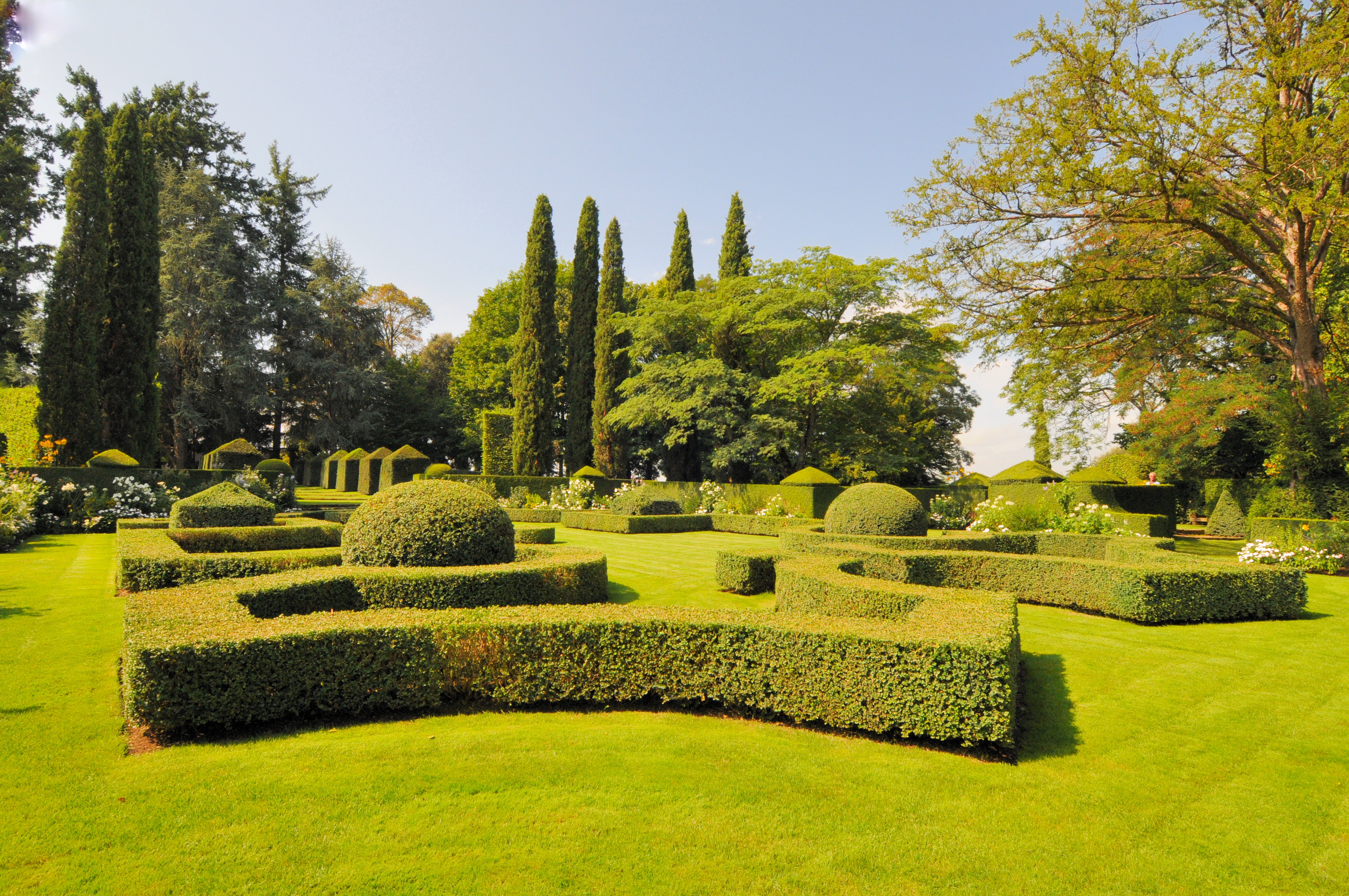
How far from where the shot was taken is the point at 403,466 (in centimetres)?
2539

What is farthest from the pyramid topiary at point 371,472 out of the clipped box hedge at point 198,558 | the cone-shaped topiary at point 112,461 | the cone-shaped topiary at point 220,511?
the clipped box hedge at point 198,558

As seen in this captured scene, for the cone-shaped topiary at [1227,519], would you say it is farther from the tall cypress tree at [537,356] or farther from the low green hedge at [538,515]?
the tall cypress tree at [537,356]

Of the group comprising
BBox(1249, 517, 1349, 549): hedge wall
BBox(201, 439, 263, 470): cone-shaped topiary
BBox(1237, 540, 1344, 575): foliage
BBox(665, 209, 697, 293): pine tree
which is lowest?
BBox(1237, 540, 1344, 575): foliage

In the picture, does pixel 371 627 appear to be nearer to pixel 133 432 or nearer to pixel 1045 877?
pixel 1045 877

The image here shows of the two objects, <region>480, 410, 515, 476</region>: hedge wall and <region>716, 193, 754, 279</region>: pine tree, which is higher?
<region>716, 193, 754, 279</region>: pine tree

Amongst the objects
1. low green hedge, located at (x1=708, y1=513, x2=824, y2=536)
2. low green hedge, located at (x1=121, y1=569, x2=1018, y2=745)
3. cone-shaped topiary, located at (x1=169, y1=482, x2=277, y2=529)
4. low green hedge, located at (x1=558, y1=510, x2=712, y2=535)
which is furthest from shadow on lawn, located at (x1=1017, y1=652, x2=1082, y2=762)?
low green hedge, located at (x1=558, y1=510, x2=712, y2=535)

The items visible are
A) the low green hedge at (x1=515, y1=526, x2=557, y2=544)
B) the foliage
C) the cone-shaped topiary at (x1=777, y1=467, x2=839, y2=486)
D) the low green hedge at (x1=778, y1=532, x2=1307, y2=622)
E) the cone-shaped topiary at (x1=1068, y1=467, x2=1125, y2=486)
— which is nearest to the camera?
the low green hedge at (x1=778, y1=532, x2=1307, y2=622)

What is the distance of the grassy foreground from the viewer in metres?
2.87

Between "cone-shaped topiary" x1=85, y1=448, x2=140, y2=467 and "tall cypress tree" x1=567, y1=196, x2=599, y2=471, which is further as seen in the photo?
"tall cypress tree" x1=567, y1=196, x2=599, y2=471

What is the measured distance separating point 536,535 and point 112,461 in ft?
39.7

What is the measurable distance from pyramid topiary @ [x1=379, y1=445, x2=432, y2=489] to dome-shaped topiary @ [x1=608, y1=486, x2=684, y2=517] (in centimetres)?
880

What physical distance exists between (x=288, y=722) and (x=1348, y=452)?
18.8 meters

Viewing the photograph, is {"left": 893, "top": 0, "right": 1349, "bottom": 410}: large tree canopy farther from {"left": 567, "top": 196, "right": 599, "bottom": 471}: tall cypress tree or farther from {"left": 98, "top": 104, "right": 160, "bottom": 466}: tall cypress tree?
A: {"left": 98, "top": 104, "right": 160, "bottom": 466}: tall cypress tree

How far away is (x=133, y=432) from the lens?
19125mm
